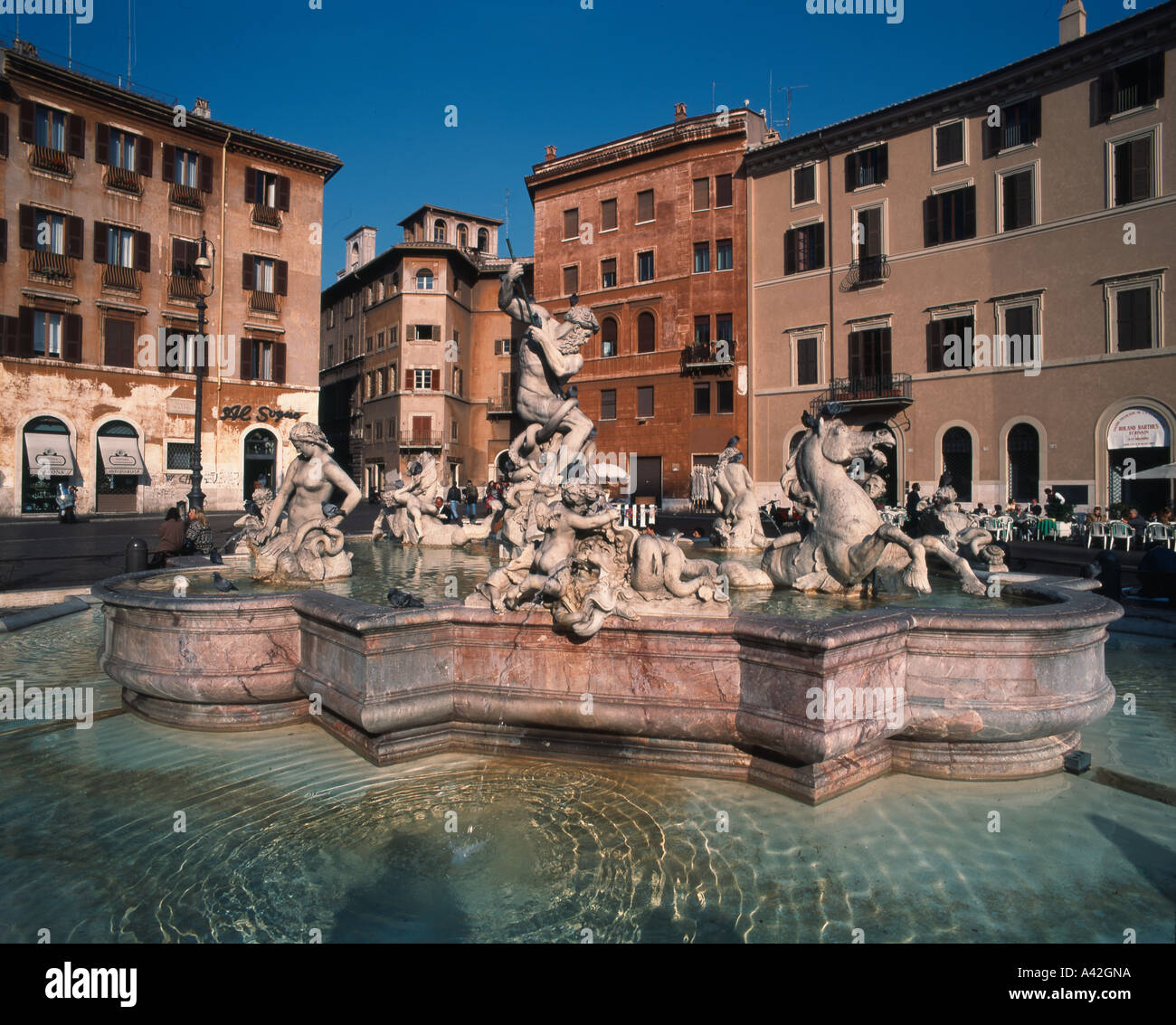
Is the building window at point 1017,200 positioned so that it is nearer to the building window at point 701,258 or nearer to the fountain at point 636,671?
the building window at point 701,258

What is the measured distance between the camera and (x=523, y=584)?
443 cm

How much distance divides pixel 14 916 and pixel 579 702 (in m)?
2.55

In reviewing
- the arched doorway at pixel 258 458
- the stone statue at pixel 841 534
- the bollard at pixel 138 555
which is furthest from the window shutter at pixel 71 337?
the stone statue at pixel 841 534

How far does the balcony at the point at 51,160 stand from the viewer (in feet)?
90.2

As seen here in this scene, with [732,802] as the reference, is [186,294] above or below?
above

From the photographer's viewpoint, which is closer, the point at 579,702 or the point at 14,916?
the point at 14,916

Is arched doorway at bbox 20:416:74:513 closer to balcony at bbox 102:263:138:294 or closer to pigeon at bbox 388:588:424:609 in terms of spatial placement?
balcony at bbox 102:263:138:294

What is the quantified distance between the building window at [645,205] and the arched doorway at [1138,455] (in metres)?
21.8

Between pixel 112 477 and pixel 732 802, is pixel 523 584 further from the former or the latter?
pixel 112 477

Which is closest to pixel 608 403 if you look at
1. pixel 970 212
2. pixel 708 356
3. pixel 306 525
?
pixel 708 356

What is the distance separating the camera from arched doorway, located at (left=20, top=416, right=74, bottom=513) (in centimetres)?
2730
